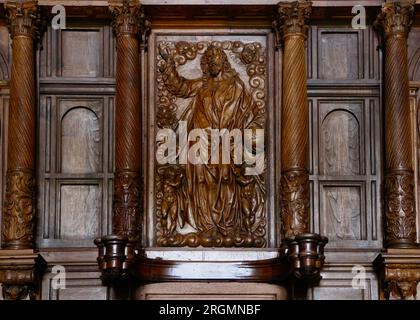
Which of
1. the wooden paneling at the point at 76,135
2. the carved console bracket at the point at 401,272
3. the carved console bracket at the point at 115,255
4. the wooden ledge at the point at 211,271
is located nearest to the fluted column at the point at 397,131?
the carved console bracket at the point at 401,272

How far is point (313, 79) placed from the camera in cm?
2258

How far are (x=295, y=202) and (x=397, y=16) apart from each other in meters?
2.92

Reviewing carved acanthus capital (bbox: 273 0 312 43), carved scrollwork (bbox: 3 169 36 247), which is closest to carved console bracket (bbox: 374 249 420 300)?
carved acanthus capital (bbox: 273 0 312 43)

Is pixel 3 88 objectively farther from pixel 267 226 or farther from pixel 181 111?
pixel 267 226

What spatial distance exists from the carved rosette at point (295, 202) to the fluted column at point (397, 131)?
44.0 inches

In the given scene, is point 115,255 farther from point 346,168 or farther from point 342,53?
point 342,53

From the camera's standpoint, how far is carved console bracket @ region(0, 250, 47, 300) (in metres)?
21.1

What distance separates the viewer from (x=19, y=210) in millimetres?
21500

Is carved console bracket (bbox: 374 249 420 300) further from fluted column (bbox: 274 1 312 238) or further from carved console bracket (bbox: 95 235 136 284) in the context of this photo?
carved console bracket (bbox: 95 235 136 284)

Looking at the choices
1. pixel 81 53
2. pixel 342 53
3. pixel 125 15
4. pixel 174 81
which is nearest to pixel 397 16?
pixel 342 53

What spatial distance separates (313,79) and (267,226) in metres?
2.16

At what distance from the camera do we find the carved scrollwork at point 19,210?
21406 millimetres

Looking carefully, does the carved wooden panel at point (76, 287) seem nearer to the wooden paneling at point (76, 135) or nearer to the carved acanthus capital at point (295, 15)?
the wooden paneling at point (76, 135)
